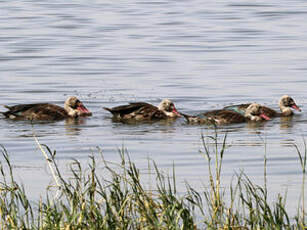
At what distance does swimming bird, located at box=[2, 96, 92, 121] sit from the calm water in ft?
0.75

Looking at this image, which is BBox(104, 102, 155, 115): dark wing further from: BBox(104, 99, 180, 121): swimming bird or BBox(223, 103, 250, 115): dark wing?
BBox(223, 103, 250, 115): dark wing

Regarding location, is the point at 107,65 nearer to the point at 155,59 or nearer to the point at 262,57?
the point at 155,59

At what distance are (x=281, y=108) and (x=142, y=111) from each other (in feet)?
6.80

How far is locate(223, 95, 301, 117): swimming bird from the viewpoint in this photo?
13.8 m

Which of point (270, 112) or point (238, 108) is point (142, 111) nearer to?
point (238, 108)

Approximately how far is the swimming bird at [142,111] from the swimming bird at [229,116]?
493 millimetres

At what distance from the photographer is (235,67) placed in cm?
1869

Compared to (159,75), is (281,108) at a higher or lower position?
lower

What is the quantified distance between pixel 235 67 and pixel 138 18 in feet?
39.8

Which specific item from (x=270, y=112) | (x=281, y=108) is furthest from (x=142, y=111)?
(x=281, y=108)

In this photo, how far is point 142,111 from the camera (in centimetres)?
1354

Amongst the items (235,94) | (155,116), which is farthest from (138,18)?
(155,116)

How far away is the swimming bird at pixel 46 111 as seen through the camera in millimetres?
13367

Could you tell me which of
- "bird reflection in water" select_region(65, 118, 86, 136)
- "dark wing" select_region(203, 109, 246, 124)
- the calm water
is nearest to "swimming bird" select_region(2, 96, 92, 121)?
"bird reflection in water" select_region(65, 118, 86, 136)
